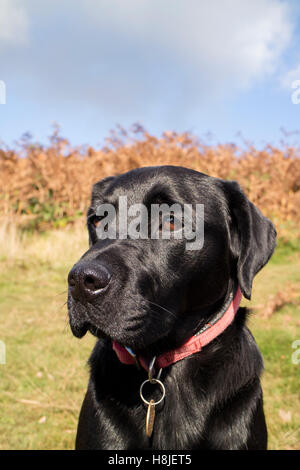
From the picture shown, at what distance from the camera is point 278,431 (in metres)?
3.49

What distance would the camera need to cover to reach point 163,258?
2.25 m

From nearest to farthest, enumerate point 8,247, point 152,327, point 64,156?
point 152,327, point 8,247, point 64,156

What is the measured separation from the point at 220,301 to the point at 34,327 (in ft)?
14.0

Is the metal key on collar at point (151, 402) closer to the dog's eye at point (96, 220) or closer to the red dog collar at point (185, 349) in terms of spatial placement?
the red dog collar at point (185, 349)

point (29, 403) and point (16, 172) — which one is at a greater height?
point (16, 172)

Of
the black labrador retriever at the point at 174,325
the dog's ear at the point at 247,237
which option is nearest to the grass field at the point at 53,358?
the black labrador retriever at the point at 174,325

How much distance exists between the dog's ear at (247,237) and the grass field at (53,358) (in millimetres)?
945

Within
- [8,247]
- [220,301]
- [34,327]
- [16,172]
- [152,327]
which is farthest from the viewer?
[16,172]

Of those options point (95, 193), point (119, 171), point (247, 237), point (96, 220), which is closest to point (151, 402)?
point (247, 237)

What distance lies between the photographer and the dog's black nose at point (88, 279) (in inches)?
74.0
